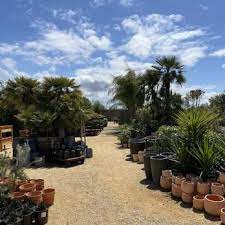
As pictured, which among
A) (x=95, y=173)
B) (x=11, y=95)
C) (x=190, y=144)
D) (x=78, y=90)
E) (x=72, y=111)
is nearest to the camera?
(x=190, y=144)

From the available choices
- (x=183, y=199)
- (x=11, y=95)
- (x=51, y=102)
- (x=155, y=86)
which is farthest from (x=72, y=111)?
(x=155, y=86)

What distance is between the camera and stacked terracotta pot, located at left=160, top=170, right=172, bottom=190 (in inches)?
264

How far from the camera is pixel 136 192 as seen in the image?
21.9 ft

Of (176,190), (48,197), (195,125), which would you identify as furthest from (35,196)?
(195,125)

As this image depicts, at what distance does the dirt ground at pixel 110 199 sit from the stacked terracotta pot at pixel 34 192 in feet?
0.62

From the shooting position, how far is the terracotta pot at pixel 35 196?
541 cm

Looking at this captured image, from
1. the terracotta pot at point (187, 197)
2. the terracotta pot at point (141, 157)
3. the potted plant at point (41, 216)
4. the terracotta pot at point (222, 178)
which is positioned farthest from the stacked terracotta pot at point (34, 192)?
the terracotta pot at point (141, 157)

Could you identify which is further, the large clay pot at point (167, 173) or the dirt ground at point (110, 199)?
the large clay pot at point (167, 173)

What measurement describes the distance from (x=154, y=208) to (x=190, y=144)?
6.38ft

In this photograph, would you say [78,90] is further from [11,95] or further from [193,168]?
[193,168]

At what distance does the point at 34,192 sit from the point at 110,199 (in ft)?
4.56

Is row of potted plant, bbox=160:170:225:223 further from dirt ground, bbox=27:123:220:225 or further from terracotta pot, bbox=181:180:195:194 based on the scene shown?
dirt ground, bbox=27:123:220:225

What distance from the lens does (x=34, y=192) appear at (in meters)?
5.71

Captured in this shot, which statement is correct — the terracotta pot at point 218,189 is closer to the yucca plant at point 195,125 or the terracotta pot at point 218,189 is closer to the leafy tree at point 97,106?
the yucca plant at point 195,125
